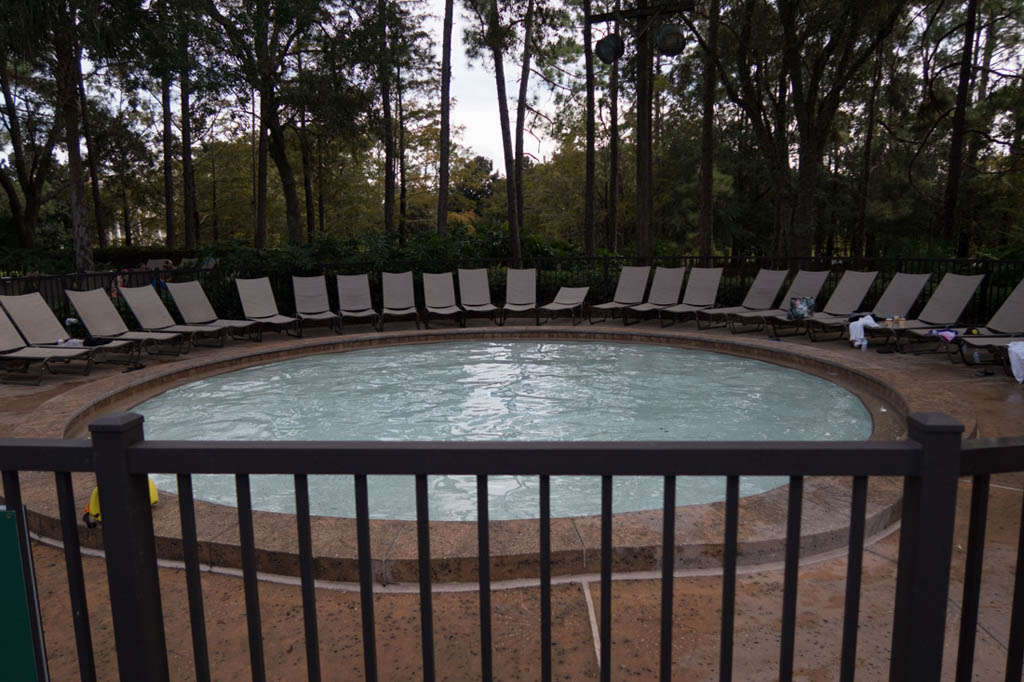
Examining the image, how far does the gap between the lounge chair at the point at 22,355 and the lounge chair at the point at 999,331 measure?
1151 centimetres

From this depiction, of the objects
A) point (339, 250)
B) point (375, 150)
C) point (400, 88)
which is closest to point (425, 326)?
point (339, 250)

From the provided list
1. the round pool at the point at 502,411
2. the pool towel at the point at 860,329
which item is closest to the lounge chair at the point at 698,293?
the round pool at the point at 502,411

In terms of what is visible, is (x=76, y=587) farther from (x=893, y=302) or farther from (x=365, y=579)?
(x=893, y=302)

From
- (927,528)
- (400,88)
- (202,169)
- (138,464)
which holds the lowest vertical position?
(927,528)

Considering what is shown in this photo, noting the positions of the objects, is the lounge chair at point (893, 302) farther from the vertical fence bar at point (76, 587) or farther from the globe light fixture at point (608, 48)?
the vertical fence bar at point (76, 587)

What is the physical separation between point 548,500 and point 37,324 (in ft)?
33.2

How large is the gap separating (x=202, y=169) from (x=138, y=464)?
37.3 m

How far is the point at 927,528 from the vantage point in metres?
1.49

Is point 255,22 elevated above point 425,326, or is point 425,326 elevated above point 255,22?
point 255,22

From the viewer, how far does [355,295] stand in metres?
13.0

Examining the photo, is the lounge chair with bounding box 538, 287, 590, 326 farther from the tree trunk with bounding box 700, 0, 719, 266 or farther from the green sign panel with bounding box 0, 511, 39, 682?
the green sign panel with bounding box 0, 511, 39, 682

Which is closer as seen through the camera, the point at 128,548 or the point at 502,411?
the point at 128,548

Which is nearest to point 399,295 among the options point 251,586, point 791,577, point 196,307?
point 196,307

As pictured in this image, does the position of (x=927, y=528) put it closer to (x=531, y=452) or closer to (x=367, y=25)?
(x=531, y=452)
